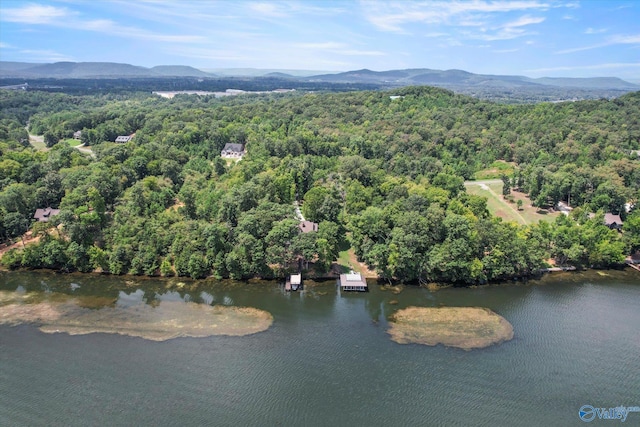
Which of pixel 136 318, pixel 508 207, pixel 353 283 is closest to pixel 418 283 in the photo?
pixel 353 283

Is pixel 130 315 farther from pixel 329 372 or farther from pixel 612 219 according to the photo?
pixel 612 219

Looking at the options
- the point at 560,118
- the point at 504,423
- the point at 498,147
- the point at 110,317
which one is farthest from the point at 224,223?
the point at 560,118

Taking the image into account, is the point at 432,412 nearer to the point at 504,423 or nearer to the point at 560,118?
the point at 504,423

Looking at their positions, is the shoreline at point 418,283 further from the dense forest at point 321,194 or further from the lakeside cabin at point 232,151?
the lakeside cabin at point 232,151

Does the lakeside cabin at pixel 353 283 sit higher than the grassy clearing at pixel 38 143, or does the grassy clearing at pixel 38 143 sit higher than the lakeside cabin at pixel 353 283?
the grassy clearing at pixel 38 143

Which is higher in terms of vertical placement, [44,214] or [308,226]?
[44,214]

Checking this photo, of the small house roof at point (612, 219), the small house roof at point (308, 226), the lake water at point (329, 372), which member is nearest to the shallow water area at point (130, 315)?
the lake water at point (329, 372)

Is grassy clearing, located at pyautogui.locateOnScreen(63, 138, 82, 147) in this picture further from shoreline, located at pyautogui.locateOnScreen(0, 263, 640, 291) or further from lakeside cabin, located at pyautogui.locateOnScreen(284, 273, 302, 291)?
lakeside cabin, located at pyautogui.locateOnScreen(284, 273, 302, 291)
